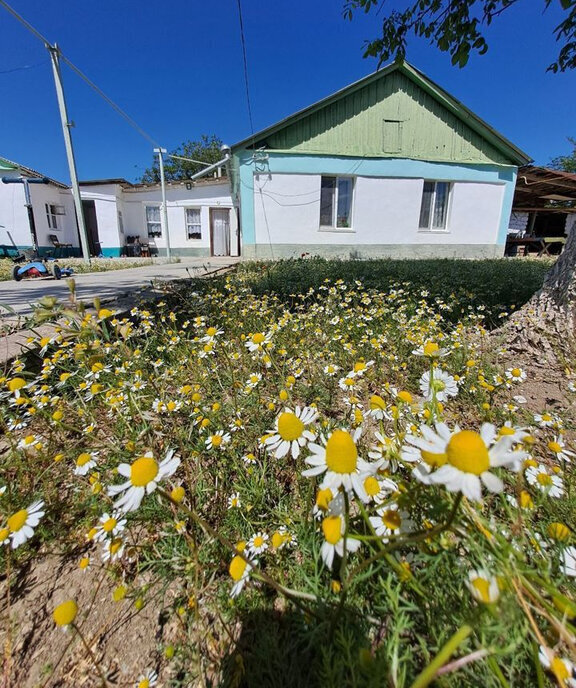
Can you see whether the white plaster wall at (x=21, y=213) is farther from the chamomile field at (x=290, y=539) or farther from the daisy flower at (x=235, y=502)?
the daisy flower at (x=235, y=502)

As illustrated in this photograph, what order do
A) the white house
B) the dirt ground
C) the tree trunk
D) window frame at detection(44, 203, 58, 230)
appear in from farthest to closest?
1. window frame at detection(44, 203, 58, 230)
2. the white house
3. the tree trunk
4. the dirt ground

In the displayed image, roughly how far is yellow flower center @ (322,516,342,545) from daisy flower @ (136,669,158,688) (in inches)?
25.2

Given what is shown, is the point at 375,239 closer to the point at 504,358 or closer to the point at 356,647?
the point at 504,358

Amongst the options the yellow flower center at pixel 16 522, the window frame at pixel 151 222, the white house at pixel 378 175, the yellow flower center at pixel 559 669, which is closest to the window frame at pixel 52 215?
the window frame at pixel 151 222

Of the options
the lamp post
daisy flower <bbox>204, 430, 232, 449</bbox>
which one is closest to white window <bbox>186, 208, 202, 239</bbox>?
the lamp post

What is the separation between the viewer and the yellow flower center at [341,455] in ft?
2.08

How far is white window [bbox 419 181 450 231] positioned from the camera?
36.0 ft

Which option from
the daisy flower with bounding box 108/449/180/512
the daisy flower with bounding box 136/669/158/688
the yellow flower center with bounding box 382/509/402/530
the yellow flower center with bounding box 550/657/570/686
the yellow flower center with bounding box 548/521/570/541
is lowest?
the daisy flower with bounding box 136/669/158/688

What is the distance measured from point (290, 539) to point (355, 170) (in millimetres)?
11223

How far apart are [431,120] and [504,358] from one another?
11.3m

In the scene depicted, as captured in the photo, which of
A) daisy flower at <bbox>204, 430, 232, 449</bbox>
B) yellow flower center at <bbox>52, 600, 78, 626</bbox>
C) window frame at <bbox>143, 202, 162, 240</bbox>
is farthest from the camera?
window frame at <bbox>143, 202, 162, 240</bbox>

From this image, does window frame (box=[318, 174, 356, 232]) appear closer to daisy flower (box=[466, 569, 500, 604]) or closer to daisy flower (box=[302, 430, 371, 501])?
→ daisy flower (box=[302, 430, 371, 501])

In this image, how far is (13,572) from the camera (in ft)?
3.79

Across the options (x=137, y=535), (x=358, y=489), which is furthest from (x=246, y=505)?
(x=358, y=489)
